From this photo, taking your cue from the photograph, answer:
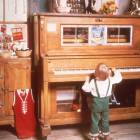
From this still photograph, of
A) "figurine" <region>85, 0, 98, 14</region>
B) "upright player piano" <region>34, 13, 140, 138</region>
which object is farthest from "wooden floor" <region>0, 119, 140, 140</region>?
"figurine" <region>85, 0, 98, 14</region>

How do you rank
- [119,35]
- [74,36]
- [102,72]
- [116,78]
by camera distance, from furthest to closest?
[119,35], [74,36], [116,78], [102,72]

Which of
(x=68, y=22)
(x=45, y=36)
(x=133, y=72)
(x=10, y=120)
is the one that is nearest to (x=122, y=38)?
(x=133, y=72)

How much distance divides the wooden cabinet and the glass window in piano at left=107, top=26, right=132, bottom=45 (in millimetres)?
1102

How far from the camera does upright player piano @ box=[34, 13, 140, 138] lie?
3018 mm

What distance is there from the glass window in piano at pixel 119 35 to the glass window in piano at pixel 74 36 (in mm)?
325

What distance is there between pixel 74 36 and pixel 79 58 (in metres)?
0.31

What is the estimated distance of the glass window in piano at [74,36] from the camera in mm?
3148

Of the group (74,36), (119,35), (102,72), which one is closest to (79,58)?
(74,36)

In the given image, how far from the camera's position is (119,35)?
3.32m

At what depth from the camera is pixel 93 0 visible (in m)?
3.40

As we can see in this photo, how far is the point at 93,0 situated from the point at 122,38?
65 centimetres

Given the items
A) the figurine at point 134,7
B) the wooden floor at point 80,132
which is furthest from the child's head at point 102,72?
the figurine at point 134,7

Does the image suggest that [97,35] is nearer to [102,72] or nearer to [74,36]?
[74,36]

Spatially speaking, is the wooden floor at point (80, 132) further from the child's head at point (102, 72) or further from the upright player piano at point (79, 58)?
the child's head at point (102, 72)
